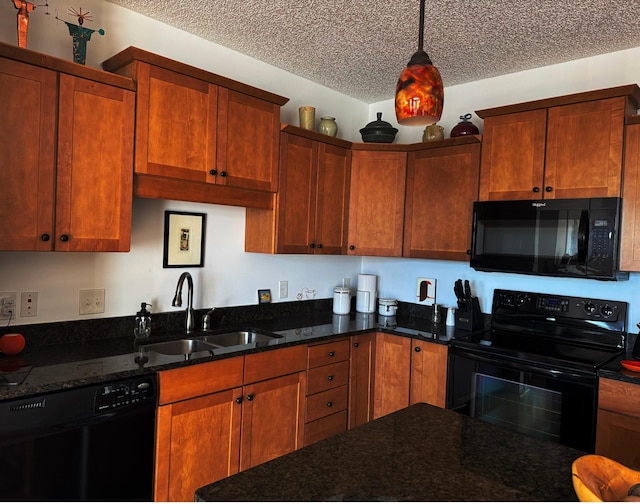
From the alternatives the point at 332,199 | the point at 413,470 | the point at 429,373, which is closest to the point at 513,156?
the point at 332,199

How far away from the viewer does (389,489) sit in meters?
1.00

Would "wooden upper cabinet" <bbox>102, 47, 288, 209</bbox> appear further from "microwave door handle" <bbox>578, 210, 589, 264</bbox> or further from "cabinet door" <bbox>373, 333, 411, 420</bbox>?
"microwave door handle" <bbox>578, 210, 589, 264</bbox>

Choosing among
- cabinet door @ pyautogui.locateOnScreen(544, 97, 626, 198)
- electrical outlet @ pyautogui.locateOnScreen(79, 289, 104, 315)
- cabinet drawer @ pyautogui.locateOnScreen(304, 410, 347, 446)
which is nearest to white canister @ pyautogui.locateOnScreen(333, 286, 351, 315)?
cabinet drawer @ pyautogui.locateOnScreen(304, 410, 347, 446)

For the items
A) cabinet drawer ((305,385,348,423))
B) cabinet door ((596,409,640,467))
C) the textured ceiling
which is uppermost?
the textured ceiling

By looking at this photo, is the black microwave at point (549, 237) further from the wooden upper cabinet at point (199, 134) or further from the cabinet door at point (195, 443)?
the cabinet door at point (195, 443)

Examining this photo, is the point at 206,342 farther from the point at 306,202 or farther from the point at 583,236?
the point at 583,236

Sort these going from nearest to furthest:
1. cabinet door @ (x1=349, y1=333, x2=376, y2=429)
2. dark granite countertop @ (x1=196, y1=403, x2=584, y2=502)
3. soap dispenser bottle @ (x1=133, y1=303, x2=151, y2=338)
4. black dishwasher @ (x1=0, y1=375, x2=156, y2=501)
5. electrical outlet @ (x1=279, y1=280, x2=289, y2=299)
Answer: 1. dark granite countertop @ (x1=196, y1=403, x2=584, y2=502)
2. black dishwasher @ (x1=0, y1=375, x2=156, y2=501)
3. soap dispenser bottle @ (x1=133, y1=303, x2=151, y2=338)
4. cabinet door @ (x1=349, y1=333, x2=376, y2=429)
5. electrical outlet @ (x1=279, y1=280, x2=289, y2=299)

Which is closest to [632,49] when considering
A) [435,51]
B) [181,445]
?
[435,51]

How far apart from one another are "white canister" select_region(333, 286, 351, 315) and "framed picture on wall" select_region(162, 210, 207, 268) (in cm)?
111

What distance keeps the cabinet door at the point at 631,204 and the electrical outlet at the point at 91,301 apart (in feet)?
8.99

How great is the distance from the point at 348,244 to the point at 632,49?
6.89 feet

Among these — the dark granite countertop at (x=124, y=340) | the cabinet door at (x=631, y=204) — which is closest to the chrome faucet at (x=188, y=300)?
the dark granite countertop at (x=124, y=340)

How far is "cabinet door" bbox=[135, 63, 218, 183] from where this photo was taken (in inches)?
87.0

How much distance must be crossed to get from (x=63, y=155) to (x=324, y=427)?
6.72 feet
